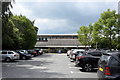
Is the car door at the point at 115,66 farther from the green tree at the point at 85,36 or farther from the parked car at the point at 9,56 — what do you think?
the green tree at the point at 85,36

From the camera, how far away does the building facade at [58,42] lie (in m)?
67.2

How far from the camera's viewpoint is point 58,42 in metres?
70.2

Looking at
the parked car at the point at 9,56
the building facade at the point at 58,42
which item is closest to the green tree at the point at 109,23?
the parked car at the point at 9,56

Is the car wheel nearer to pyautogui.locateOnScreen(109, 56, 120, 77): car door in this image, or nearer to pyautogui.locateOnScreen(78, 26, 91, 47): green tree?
pyautogui.locateOnScreen(109, 56, 120, 77): car door

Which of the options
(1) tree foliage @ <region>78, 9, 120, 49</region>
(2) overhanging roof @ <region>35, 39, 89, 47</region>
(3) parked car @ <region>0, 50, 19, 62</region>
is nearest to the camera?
(3) parked car @ <region>0, 50, 19, 62</region>

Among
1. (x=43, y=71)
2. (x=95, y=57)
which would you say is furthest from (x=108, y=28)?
(x=43, y=71)

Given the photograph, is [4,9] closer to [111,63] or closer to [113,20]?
[111,63]

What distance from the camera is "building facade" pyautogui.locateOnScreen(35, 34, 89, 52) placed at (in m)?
67.2

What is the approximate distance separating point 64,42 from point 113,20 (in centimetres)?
4262

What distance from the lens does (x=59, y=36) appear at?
74812mm

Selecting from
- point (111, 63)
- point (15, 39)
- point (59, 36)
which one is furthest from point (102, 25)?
point (59, 36)

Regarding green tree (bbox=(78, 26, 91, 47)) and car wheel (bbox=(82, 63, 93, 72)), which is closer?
A: car wheel (bbox=(82, 63, 93, 72))

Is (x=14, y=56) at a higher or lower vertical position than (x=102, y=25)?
lower

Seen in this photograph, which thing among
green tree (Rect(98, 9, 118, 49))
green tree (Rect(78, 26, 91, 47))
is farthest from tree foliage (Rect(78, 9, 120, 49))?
green tree (Rect(78, 26, 91, 47))
